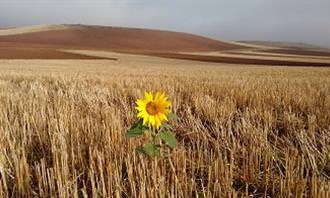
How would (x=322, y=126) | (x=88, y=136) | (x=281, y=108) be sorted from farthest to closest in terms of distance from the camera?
(x=281, y=108), (x=322, y=126), (x=88, y=136)

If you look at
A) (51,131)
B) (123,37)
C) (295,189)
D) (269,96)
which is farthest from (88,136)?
(123,37)

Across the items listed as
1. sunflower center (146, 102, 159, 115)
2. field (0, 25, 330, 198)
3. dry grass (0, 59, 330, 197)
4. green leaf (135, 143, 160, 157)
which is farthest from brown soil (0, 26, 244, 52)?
sunflower center (146, 102, 159, 115)

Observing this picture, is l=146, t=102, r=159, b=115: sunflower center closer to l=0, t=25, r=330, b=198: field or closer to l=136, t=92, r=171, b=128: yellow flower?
l=136, t=92, r=171, b=128: yellow flower

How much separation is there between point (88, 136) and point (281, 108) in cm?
311

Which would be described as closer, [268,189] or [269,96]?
[268,189]

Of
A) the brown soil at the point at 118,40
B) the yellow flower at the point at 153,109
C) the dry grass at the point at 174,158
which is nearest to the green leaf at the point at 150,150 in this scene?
the dry grass at the point at 174,158

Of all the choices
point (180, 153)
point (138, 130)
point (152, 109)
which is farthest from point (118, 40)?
point (152, 109)

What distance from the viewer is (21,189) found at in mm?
2303

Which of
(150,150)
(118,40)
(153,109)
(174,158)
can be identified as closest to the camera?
(153,109)

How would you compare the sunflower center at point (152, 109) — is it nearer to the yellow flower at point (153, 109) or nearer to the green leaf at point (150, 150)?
the yellow flower at point (153, 109)

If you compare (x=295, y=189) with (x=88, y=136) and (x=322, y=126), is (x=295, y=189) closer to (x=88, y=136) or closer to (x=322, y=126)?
(x=88, y=136)

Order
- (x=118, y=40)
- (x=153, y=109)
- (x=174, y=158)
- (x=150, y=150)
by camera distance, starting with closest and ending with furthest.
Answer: (x=153, y=109)
(x=150, y=150)
(x=174, y=158)
(x=118, y=40)

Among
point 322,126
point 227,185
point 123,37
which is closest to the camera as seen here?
point 227,185

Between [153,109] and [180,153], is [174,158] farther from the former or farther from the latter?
[153,109]
